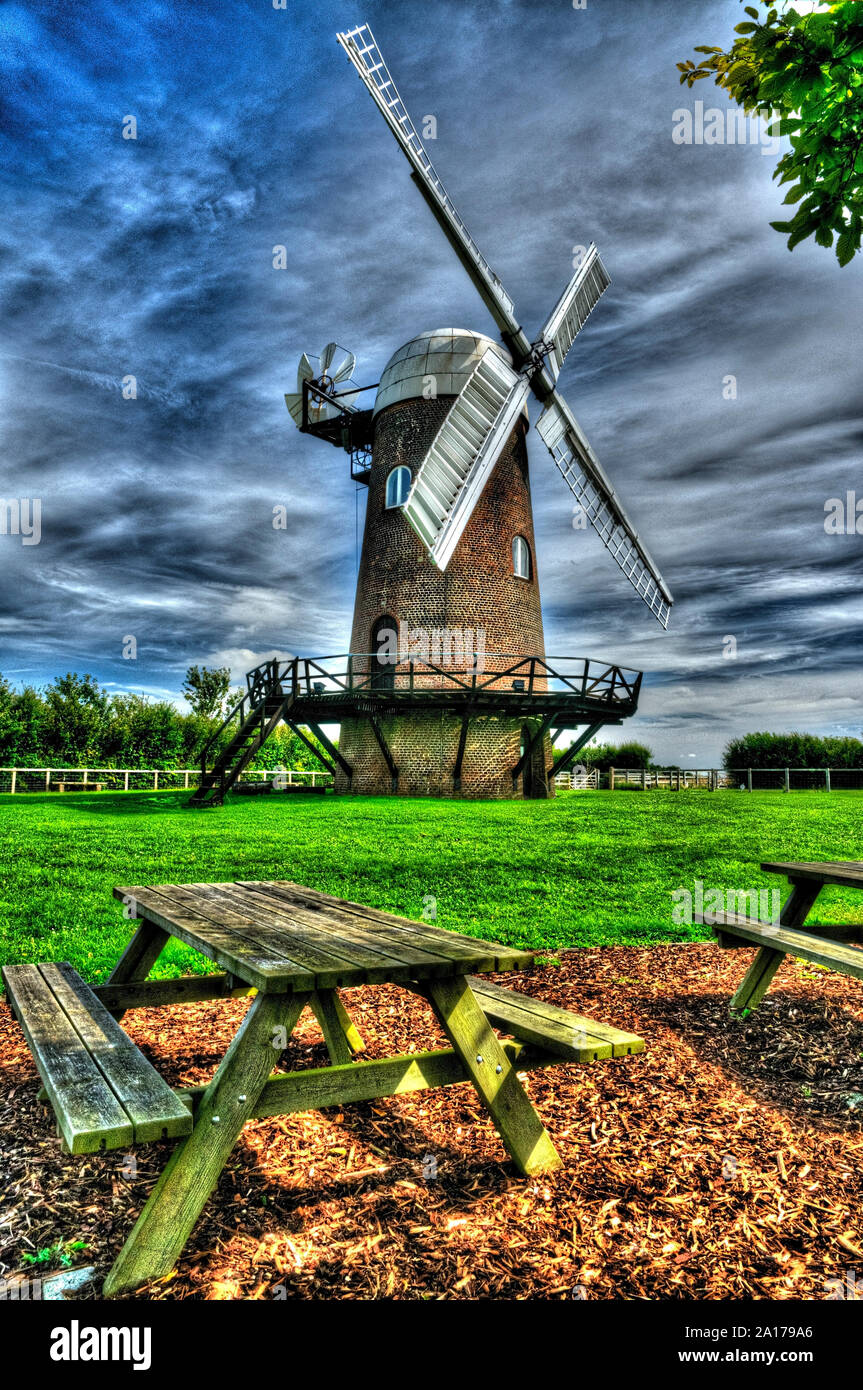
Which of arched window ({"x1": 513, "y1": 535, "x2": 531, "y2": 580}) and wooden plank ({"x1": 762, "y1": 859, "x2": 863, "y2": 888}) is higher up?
arched window ({"x1": 513, "y1": 535, "x2": 531, "y2": 580})

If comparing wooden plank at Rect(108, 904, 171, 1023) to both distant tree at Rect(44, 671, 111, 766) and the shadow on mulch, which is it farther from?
distant tree at Rect(44, 671, 111, 766)

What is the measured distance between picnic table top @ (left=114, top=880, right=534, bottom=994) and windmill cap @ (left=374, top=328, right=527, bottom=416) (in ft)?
62.3

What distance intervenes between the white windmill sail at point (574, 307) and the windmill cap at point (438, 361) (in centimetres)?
163

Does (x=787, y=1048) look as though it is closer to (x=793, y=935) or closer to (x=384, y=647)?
(x=793, y=935)

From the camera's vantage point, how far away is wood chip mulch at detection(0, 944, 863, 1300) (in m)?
2.29

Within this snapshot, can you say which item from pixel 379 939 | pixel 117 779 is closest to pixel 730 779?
pixel 117 779

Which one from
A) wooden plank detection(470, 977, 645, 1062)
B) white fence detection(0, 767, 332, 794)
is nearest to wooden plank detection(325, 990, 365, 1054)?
wooden plank detection(470, 977, 645, 1062)

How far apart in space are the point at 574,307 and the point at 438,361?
15.9ft

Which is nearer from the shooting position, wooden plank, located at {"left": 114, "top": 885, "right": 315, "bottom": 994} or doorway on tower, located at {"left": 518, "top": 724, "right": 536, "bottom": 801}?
wooden plank, located at {"left": 114, "top": 885, "right": 315, "bottom": 994}

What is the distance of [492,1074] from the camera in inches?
109

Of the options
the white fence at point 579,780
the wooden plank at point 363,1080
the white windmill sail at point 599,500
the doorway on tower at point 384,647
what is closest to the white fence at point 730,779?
the white fence at point 579,780

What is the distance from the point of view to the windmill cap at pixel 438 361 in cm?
2120

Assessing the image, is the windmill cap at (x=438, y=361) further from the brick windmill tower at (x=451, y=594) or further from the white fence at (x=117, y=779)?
the white fence at (x=117, y=779)
